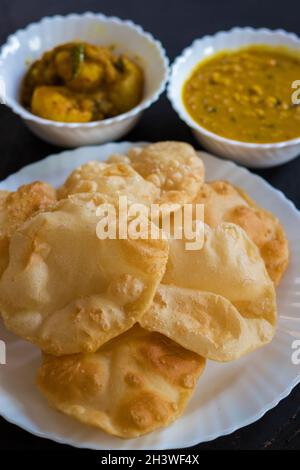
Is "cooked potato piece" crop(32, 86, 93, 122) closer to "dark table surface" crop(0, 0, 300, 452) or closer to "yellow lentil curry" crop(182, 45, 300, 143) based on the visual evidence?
"dark table surface" crop(0, 0, 300, 452)

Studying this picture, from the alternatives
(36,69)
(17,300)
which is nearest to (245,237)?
(17,300)

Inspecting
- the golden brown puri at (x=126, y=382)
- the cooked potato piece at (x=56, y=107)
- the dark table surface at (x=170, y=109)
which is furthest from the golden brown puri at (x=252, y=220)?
the cooked potato piece at (x=56, y=107)

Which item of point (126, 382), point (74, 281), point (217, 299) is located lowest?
point (126, 382)

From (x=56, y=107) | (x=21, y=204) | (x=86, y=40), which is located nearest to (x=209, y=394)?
(x=21, y=204)

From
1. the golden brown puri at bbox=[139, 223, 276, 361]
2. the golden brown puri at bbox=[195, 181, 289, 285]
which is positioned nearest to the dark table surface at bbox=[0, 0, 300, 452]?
the golden brown puri at bbox=[139, 223, 276, 361]

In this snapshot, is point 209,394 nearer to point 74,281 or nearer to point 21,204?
point 74,281

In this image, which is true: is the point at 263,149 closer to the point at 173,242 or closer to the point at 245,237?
the point at 245,237

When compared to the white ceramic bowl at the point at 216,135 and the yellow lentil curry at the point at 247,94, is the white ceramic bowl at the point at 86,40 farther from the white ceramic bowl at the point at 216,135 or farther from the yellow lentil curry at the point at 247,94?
the yellow lentil curry at the point at 247,94

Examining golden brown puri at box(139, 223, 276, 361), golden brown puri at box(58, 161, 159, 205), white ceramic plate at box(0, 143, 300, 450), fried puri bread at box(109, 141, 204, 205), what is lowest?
white ceramic plate at box(0, 143, 300, 450)
